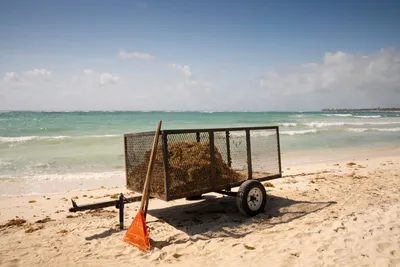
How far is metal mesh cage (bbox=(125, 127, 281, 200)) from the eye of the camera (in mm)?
5355

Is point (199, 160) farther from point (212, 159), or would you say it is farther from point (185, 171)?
point (185, 171)

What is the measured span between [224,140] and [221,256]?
2.50 meters

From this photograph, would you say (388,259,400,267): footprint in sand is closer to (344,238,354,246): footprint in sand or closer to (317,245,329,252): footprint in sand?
(344,238,354,246): footprint in sand

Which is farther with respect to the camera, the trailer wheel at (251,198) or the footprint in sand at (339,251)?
the trailer wheel at (251,198)

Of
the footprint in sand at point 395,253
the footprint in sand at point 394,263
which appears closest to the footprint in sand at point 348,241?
the footprint in sand at point 395,253

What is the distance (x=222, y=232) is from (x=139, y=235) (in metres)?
1.44

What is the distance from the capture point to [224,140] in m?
6.33

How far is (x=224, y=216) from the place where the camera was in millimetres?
6125

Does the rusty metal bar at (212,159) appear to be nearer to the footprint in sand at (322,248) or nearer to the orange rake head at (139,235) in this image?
the orange rake head at (139,235)

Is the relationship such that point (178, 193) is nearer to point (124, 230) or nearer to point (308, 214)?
point (124, 230)

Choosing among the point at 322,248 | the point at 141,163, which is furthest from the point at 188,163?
the point at 322,248

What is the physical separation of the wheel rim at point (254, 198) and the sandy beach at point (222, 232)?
0.23 meters

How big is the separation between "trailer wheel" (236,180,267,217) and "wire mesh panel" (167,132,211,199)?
2.18 ft

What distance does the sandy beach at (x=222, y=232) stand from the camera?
4.34 meters
